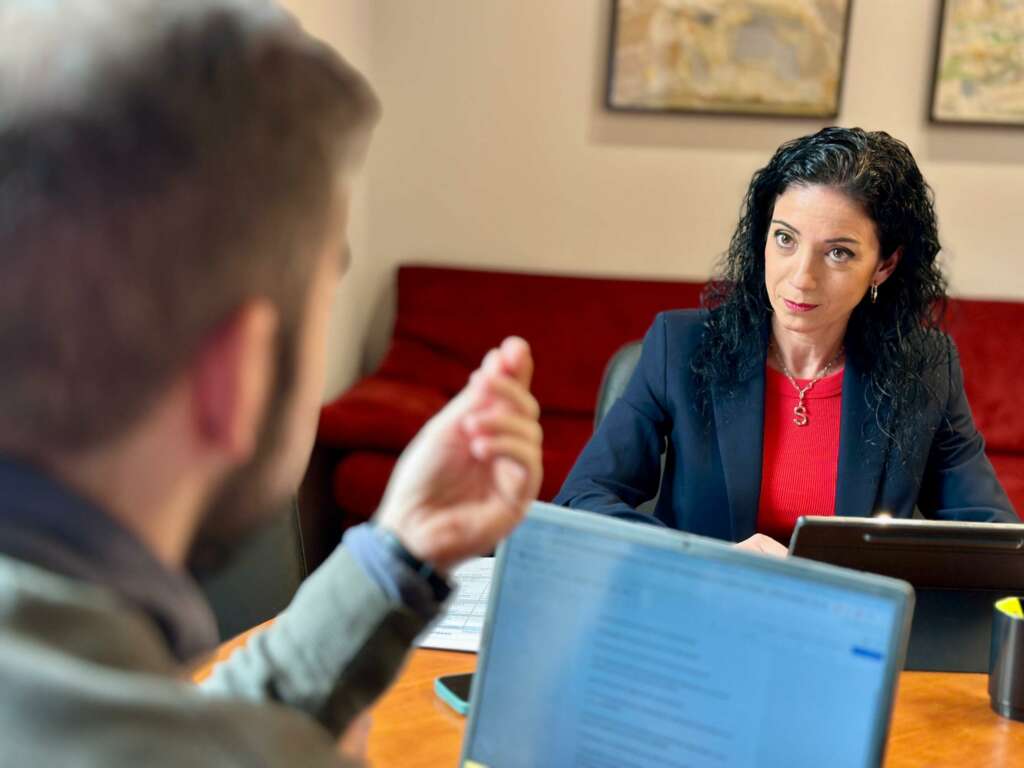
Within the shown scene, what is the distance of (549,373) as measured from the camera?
3.55 m

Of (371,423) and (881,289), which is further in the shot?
(371,423)

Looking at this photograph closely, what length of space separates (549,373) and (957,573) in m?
2.35

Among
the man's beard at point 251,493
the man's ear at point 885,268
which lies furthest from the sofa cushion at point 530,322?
the man's beard at point 251,493

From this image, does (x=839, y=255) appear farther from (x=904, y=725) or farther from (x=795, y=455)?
(x=904, y=725)

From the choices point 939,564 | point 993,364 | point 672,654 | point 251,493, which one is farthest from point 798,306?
point 993,364

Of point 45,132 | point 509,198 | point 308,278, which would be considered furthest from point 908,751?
point 509,198

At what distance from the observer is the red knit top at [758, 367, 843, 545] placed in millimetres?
1819

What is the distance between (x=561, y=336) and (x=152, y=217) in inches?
124

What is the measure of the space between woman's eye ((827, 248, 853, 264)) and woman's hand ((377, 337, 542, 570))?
1208mm

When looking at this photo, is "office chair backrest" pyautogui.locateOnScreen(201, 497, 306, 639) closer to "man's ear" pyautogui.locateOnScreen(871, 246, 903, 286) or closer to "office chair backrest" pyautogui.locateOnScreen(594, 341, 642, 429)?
"office chair backrest" pyautogui.locateOnScreen(594, 341, 642, 429)

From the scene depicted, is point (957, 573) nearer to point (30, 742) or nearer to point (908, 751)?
point (908, 751)

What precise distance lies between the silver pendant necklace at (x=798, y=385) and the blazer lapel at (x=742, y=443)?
6cm

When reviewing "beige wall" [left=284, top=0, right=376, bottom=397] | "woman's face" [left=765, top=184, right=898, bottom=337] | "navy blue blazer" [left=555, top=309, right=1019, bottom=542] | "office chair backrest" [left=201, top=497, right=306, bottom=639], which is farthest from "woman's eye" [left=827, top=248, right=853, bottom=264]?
"beige wall" [left=284, top=0, right=376, bottom=397]

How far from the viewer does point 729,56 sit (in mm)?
3586
